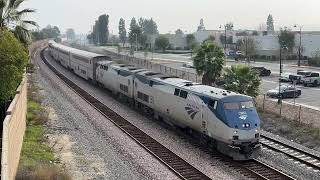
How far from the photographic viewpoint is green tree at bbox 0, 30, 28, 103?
961 inches

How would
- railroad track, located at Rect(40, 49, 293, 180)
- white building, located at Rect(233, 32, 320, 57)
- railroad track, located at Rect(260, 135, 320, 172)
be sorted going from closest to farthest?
railroad track, located at Rect(40, 49, 293, 180), railroad track, located at Rect(260, 135, 320, 172), white building, located at Rect(233, 32, 320, 57)

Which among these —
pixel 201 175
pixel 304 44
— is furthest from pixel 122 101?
pixel 304 44

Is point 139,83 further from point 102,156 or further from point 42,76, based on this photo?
point 42,76

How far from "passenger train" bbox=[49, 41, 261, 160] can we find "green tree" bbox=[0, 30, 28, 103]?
358 inches

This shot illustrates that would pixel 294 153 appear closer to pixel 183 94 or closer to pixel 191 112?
pixel 191 112

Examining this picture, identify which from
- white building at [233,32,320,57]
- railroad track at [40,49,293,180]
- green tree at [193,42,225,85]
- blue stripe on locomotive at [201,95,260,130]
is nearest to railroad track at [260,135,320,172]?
railroad track at [40,49,293,180]

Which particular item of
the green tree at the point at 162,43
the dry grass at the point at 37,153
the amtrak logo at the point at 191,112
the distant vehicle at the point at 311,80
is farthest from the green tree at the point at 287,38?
the amtrak logo at the point at 191,112

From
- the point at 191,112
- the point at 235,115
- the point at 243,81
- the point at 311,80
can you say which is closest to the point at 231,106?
the point at 235,115

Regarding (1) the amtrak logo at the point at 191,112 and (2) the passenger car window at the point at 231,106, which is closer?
(2) the passenger car window at the point at 231,106

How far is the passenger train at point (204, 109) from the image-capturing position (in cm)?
2252

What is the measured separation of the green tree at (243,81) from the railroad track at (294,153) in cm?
845

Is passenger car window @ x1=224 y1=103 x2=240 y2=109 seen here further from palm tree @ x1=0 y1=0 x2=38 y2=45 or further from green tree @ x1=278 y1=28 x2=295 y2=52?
green tree @ x1=278 y1=28 x2=295 y2=52

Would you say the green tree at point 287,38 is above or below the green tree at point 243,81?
above

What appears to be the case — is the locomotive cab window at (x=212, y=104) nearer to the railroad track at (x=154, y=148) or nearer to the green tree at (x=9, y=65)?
the railroad track at (x=154, y=148)
